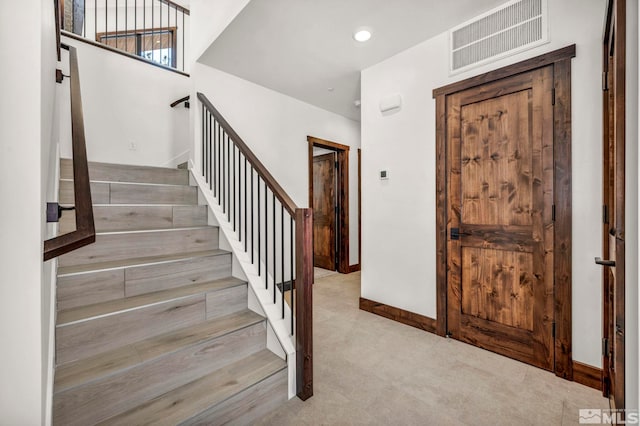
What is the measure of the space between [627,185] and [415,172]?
1.75 m

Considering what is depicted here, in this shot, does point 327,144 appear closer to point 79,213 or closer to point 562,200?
point 562,200

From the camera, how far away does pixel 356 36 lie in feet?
8.14

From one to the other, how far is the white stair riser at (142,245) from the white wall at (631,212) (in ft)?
7.74

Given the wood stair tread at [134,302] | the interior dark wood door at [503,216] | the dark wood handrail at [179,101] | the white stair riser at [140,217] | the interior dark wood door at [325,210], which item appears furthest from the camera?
the interior dark wood door at [325,210]

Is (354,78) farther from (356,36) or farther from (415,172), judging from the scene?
(415,172)

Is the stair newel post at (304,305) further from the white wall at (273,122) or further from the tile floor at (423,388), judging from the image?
the white wall at (273,122)

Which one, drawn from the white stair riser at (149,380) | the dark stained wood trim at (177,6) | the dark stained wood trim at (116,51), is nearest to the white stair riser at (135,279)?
the white stair riser at (149,380)

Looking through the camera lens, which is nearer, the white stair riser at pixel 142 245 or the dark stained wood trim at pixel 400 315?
the white stair riser at pixel 142 245

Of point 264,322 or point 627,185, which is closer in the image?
point 627,185

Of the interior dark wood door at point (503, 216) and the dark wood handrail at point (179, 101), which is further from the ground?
the dark wood handrail at point (179, 101)

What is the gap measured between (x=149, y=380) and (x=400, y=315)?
82.3 inches

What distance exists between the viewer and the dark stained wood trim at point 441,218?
2.42 metres

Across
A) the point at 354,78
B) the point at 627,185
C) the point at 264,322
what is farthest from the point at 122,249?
the point at 354,78

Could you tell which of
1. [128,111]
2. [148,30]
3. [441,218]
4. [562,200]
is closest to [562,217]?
[562,200]
